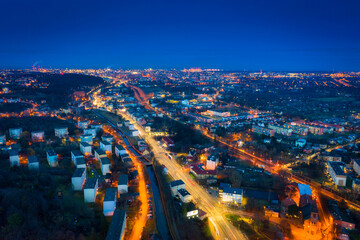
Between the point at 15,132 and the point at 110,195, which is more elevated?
the point at 15,132

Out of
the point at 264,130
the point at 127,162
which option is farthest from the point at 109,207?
the point at 264,130

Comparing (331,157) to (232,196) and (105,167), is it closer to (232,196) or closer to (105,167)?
(232,196)

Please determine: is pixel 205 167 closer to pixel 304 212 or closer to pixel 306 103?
pixel 304 212

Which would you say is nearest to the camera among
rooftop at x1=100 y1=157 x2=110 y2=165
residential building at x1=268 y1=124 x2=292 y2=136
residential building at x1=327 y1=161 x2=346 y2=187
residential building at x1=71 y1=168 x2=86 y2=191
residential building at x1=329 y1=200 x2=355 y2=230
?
residential building at x1=329 y1=200 x2=355 y2=230

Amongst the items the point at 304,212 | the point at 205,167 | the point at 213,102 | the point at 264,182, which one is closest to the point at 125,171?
the point at 205,167

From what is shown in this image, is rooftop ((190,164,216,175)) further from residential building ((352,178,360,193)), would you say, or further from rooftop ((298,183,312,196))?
residential building ((352,178,360,193))

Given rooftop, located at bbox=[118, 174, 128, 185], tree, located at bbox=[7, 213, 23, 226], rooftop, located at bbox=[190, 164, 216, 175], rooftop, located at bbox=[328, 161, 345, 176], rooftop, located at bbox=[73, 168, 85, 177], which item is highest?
tree, located at bbox=[7, 213, 23, 226]

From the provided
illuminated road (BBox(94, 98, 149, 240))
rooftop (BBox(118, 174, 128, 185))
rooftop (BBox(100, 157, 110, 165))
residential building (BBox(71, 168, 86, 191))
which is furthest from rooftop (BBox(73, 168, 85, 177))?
illuminated road (BBox(94, 98, 149, 240))
